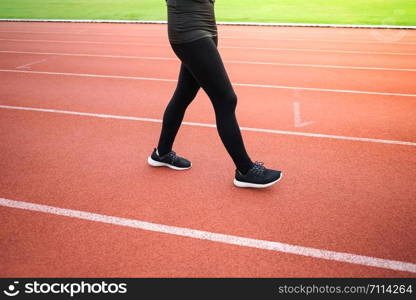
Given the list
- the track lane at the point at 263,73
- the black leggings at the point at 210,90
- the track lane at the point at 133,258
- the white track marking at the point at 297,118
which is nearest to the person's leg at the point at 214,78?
the black leggings at the point at 210,90

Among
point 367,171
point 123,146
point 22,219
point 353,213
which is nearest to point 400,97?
point 367,171

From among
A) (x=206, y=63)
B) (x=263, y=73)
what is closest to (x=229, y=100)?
(x=206, y=63)

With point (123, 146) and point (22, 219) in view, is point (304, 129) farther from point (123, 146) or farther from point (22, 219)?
point (22, 219)

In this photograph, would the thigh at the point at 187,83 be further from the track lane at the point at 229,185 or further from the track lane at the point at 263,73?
the track lane at the point at 263,73

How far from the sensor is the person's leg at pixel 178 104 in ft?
9.57

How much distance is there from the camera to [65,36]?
41.8 feet

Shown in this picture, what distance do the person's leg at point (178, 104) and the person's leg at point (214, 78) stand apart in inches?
11.1

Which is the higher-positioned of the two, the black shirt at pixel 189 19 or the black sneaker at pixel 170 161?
the black shirt at pixel 189 19

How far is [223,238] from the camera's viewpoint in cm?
246

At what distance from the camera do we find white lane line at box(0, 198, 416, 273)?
Answer: 2230 millimetres

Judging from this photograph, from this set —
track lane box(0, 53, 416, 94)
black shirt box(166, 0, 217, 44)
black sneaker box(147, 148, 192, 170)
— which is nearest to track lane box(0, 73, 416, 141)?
track lane box(0, 53, 416, 94)

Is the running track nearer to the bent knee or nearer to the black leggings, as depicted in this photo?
the black leggings

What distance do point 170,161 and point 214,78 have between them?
1.17 meters

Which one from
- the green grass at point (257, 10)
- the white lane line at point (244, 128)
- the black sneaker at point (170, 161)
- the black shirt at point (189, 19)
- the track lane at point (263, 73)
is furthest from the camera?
the green grass at point (257, 10)
